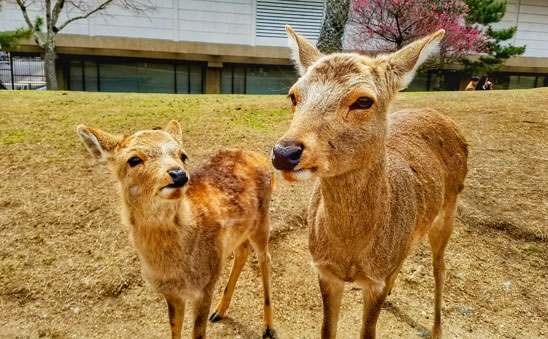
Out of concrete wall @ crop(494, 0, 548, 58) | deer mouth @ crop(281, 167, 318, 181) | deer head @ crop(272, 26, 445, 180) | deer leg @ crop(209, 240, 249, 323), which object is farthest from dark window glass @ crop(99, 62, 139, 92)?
deer mouth @ crop(281, 167, 318, 181)

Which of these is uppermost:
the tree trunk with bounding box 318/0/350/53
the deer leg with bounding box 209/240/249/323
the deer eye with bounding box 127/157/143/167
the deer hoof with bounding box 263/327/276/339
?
the tree trunk with bounding box 318/0/350/53

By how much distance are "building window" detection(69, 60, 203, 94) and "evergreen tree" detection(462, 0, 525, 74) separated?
15.0 m

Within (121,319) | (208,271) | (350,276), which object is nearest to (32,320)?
(121,319)

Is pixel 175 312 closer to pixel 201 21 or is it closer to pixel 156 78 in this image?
pixel 156 78

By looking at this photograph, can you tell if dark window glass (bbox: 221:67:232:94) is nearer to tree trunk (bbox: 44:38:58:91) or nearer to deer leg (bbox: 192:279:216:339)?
tree trunk (bbox: 44:38:58:91)

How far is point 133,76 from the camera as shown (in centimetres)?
2331

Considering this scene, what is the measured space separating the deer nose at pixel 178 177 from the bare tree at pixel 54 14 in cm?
1990

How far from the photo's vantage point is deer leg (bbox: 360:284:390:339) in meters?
3.14

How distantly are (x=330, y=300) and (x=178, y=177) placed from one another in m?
1.56

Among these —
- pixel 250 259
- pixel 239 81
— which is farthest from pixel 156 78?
pixel 250 259

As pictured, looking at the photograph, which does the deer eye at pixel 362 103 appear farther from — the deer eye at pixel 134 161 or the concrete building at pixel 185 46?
the concrete building at pixel 185 46

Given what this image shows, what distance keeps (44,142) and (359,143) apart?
707 cm

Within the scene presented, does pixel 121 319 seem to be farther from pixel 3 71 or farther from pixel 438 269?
pixel 3 71

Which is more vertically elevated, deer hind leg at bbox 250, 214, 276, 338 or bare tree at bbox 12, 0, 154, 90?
bare tree at bbox 12, 0, 154, 90
